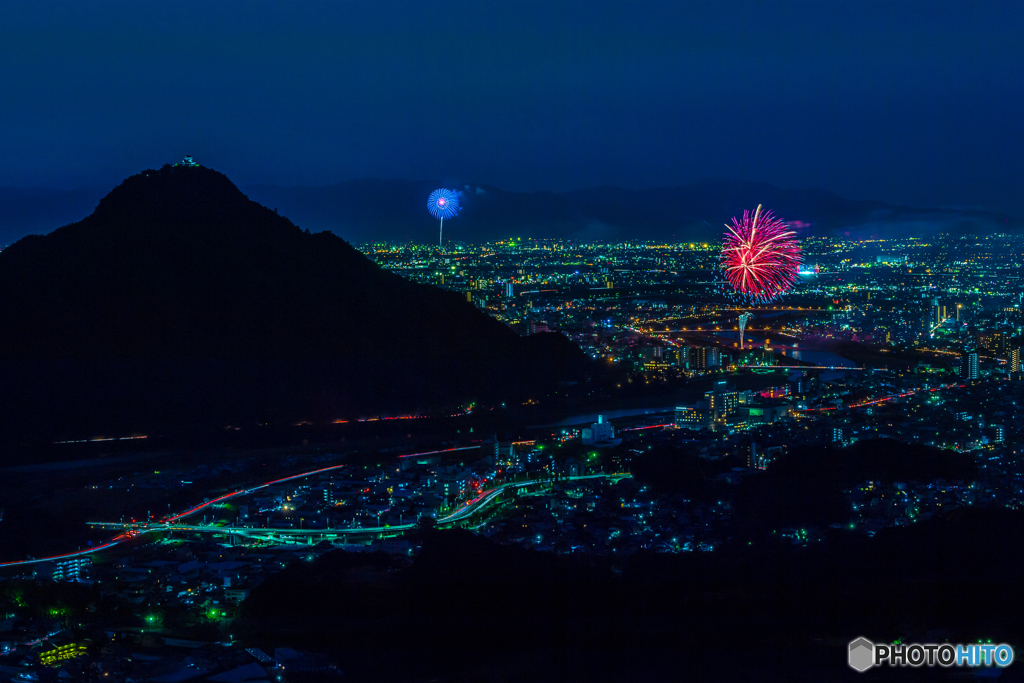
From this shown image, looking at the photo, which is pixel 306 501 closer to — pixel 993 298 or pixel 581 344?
pixel 581 344

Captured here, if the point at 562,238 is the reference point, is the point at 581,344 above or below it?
below

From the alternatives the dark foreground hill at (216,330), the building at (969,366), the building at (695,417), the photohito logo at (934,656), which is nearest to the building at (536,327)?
the dark foreground hill at (216,330)

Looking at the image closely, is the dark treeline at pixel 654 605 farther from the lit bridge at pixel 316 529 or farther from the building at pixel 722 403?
the building at pixel 722 403

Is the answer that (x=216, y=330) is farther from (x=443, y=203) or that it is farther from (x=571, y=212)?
(x=571, y=212)

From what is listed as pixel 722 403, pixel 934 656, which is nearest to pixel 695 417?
pixel 722 403

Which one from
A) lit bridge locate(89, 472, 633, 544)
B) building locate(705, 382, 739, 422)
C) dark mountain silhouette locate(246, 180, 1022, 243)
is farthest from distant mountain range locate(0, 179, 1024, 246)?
lit bridge locate(89, 472, 633, 544)

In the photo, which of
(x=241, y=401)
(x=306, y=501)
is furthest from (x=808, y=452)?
(x=241, y=401)
